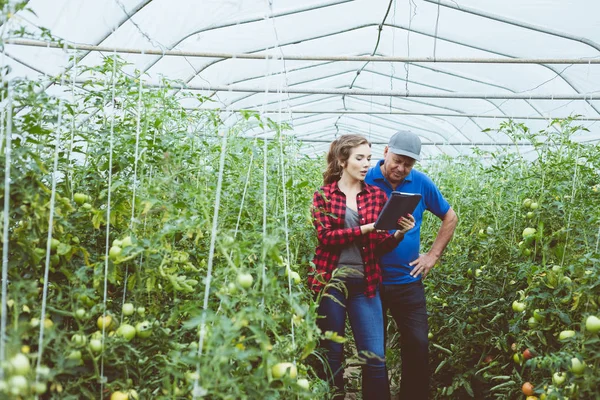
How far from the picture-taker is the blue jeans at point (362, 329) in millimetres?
2523

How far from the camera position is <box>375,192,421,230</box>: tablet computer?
246 cm

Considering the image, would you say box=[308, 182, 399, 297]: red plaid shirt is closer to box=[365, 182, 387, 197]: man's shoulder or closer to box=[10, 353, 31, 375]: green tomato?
box=[365, 182, 387, 197]: man's shoulder

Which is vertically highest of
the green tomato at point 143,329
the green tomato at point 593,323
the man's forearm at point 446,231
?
the man's forearm at point 446,231

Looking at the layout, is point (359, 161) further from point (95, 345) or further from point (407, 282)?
point (95, 345)

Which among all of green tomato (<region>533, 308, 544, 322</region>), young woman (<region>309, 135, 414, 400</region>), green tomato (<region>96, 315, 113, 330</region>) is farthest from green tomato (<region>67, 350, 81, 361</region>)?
green tomato (<region>533, 308, 544, 322</region>)

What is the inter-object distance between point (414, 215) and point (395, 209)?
1.50 feet

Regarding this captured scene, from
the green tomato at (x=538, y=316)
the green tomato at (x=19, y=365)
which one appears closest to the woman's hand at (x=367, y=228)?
the green tomato at (x=538, y=316)

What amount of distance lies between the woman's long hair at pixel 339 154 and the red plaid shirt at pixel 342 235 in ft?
0.29

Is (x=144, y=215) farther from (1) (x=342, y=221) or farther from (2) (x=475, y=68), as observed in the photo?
(2) (x=475, y=68)

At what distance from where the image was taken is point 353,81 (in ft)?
24.1

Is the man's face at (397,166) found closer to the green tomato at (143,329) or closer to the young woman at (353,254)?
the young woman at (353,254)

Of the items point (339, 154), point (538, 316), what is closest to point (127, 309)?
point (339, 154)

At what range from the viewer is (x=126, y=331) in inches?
66.8

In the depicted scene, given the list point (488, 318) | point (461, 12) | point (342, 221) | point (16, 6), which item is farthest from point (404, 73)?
point (16, 6)
